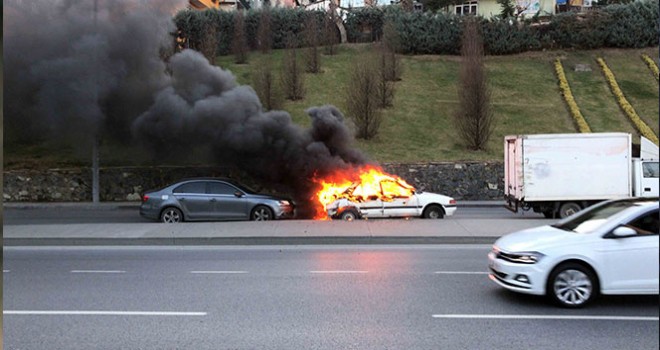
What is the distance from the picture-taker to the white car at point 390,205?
1480cm

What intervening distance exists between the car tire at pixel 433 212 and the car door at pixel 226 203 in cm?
487

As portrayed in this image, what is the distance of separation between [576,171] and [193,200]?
10644 millimetres

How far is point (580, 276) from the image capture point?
6191mm

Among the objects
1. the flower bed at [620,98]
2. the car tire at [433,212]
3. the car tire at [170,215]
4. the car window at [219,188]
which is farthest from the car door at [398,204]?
the flower bed at [620,98]

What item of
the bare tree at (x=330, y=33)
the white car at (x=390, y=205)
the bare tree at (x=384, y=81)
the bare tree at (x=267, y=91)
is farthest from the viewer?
the bare tree at (x=330, y=33)

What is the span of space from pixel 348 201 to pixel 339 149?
13.3 feet

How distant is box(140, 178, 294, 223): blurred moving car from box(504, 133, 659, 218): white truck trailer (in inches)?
278

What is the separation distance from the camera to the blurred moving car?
14867mm

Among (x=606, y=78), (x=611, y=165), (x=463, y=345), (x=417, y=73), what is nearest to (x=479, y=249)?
(x=463, y=345)

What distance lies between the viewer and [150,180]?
76.7ft

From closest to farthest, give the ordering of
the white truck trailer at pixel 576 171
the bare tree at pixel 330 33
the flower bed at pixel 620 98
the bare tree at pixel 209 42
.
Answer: the white truck trailer at pixel 576 171 → the flower bed at pixel 620 98 → the bare tree at pixel 209 42 → the bare tree at pixel 330 33

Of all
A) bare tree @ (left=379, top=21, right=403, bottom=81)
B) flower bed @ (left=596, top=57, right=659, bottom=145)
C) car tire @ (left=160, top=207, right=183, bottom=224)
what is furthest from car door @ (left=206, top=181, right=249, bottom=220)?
bare tree @ (left=379, top=21, right=403, bottom=81)

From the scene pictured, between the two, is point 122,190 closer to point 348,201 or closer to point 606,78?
point 348,201

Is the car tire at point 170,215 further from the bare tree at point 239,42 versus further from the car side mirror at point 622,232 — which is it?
the bare tree at point 239,42
